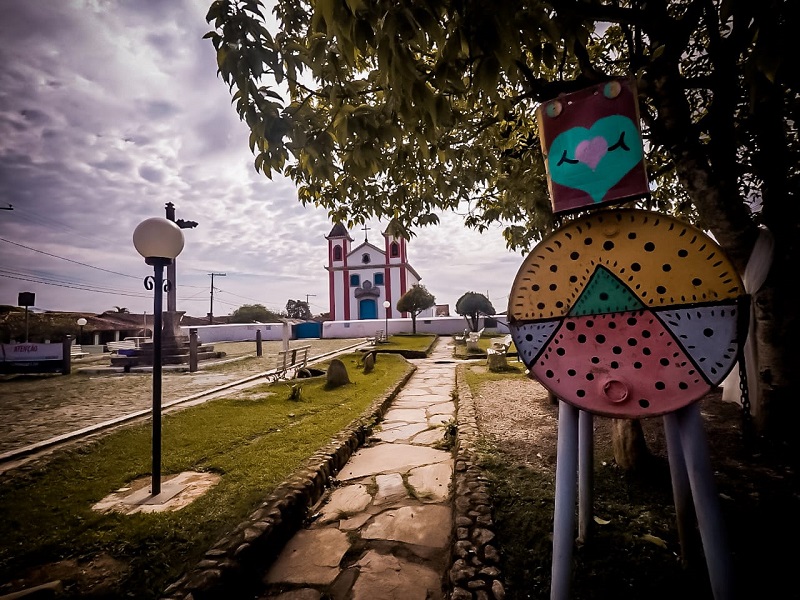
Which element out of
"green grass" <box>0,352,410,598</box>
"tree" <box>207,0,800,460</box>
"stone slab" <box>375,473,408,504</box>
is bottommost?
"stone slab" <box>375,473,408,504</box>

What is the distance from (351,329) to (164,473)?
29.5m

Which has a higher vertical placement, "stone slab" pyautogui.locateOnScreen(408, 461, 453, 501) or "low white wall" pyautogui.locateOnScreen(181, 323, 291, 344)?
"low white wall" pyautogui.locateOnScreen(181, 323, 291, 344)

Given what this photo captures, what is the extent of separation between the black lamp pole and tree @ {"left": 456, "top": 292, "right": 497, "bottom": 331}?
85.3 ft

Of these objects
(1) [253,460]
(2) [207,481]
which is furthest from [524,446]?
(2) [207,481]

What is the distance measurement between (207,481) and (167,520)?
0.83 metres

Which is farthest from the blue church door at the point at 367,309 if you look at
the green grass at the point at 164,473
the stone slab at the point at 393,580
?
the stone slab at the point at 393,580

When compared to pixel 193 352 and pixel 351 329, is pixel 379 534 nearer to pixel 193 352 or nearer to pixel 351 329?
pixel 193 352

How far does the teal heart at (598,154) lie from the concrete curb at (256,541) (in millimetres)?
2980

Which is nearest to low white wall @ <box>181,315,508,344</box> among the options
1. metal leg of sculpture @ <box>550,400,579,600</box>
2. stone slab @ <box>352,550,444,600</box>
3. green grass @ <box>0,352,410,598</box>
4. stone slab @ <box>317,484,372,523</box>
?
green grass @ <box>0,352,410,598</box>

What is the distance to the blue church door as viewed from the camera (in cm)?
4194

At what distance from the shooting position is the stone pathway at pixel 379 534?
233 centimetres

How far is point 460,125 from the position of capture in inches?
176

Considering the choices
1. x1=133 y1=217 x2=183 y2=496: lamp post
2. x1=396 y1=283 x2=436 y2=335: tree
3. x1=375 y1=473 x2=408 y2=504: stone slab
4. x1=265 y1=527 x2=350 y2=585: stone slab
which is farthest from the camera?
x1=396 y1=283 x2=436 y2=335: tree

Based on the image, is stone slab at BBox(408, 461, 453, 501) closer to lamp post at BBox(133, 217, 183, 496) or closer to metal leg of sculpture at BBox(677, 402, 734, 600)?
metal leg of sculpture at BBox(677, 402, 734, 600)
